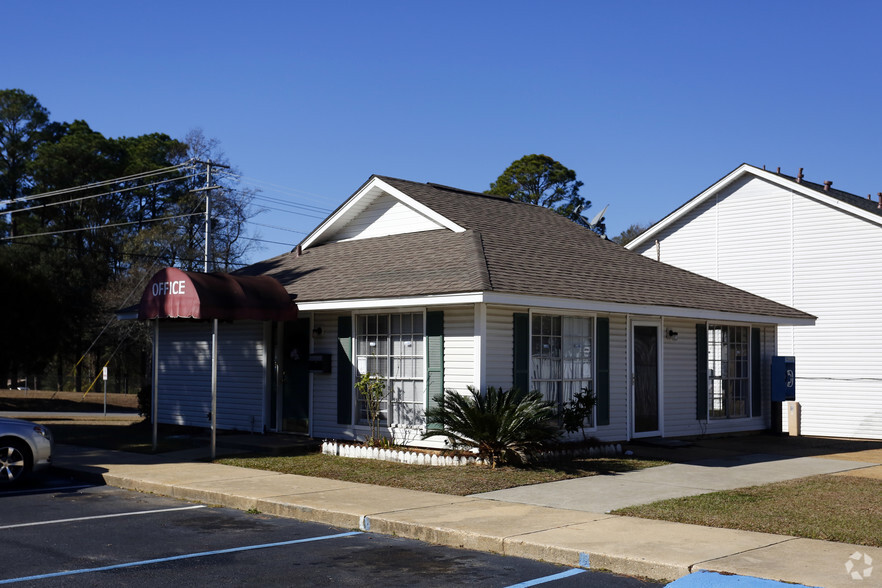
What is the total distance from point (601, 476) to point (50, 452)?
791 centimetres

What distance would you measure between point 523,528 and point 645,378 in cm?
899

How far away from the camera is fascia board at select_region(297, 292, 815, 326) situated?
1345 cm

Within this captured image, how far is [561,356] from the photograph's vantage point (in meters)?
15.4

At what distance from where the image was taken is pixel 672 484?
1177 centimetres

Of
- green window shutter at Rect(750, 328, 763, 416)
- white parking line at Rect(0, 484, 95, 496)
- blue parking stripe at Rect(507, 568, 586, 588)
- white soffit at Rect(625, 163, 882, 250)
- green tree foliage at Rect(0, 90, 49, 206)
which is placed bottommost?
white parking line at Rect(0, 484, 95, 496)

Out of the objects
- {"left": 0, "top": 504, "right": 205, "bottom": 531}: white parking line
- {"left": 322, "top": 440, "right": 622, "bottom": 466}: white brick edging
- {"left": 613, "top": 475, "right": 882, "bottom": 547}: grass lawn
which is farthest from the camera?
{"left": 322, "top": 440, "right": 622, "bottom": 466}: white brick edging

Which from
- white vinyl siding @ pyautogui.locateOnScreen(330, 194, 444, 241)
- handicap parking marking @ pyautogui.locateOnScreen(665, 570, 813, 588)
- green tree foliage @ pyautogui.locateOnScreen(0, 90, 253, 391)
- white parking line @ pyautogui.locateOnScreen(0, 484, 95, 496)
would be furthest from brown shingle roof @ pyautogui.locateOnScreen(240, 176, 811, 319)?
green tree foliage @ pyautogui.locateOnScreen(0, 90, 253, 391)

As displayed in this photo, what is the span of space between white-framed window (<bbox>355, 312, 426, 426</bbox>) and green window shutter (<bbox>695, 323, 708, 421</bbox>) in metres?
6.44

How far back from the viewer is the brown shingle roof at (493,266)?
48.0 feet

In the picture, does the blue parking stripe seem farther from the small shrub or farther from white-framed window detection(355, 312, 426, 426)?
the small shrub

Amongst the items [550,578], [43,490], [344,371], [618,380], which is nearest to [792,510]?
[550,578]

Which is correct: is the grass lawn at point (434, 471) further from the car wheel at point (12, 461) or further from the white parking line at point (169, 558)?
the car wheel at point (12, 461)

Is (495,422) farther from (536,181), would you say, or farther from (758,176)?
(536,181)

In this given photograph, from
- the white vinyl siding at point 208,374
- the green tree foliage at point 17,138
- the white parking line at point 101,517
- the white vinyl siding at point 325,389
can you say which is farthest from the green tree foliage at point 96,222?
the white parking line at point 101,517
